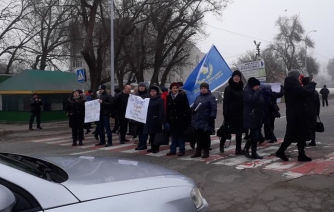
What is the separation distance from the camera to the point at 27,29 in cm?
3259

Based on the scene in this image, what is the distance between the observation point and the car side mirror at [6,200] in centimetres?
204

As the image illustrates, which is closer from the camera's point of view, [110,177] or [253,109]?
[110,177]

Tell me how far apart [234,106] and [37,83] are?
48.4 ft

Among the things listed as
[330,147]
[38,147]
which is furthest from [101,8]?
[330,147]

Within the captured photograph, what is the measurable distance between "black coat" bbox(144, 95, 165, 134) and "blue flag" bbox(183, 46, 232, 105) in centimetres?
100

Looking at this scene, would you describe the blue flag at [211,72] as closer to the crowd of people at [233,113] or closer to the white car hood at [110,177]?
the crowd of people at [233,113]

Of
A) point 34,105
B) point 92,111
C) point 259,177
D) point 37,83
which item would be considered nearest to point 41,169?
point 259,177

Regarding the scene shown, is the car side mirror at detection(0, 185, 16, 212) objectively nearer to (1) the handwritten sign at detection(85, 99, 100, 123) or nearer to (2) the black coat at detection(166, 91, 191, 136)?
(2) the black coat at detection(166, 91, 191, 136)

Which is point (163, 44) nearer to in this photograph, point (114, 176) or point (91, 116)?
point (91, 116)

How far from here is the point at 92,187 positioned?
2506mm

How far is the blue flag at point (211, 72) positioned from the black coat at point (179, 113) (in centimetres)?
122

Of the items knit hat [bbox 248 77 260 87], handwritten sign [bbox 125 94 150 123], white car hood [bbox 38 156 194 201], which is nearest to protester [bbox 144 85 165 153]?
handwritten sign [bbox 125 94 150 123]

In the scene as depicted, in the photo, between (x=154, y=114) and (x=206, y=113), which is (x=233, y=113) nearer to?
(x=206, y=113)

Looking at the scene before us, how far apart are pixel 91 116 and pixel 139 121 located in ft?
5.84
